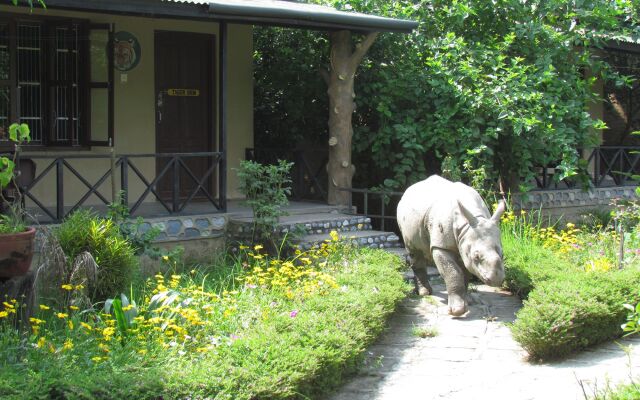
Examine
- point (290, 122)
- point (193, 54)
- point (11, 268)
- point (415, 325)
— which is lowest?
point (415, 325)

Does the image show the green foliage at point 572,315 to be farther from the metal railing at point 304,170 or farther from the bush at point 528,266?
the metal railing at point 304,170

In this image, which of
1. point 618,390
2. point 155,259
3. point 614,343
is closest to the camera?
point 618,390

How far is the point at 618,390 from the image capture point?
226 inches

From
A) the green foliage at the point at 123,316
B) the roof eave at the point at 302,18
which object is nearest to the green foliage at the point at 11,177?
the green foliage at the point at 123,316

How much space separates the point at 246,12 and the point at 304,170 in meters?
3.75

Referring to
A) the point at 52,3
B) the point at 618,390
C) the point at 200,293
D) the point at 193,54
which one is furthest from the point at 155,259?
the point at 618,390

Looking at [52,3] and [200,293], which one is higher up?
[52,3]

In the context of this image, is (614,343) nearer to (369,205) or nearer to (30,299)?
(30,299)

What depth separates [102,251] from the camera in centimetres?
825

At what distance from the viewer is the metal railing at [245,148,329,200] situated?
44.3 ft

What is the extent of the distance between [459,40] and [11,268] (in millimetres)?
7888

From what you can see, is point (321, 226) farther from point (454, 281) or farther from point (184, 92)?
point (184, 92)

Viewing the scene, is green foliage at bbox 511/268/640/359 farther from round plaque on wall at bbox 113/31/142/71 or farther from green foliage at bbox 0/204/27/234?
round plaque on wall at bbox 113/31/142/71

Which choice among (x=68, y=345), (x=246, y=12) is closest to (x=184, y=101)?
(x=246, y=12)
